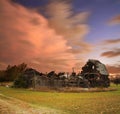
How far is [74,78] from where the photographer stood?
2381 inches

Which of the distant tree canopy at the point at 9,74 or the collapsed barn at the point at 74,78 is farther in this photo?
the distant tree canopy at the point at 9,74

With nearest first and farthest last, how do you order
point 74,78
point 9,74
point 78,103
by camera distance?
point 78,103 < point 74,78 < point 9,74

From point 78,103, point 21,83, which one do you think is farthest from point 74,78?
point 78,103

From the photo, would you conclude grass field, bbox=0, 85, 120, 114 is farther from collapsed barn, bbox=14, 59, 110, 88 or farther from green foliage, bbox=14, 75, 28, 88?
green foliage, bbox=14, 75, 28, 88

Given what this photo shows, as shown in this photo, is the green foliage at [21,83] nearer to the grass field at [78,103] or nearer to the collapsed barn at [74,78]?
the collapsed barn at [74,78]

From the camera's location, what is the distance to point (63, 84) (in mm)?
59531

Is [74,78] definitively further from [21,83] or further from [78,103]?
[78,103]

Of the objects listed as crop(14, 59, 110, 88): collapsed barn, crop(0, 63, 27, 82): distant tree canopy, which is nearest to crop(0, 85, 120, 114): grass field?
crop(14, 59, 110, 88): collapsed barn

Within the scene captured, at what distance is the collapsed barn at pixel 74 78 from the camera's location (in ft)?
194

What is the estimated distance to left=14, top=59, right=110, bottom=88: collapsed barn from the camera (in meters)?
59.0

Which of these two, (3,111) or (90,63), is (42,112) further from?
(90,63)

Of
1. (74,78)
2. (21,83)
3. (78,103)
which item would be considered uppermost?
(74,78)

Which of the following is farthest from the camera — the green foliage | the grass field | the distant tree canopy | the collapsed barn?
the distant tree canopy

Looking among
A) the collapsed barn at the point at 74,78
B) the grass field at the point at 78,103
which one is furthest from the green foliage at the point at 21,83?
the grass field at the point at 78,103
